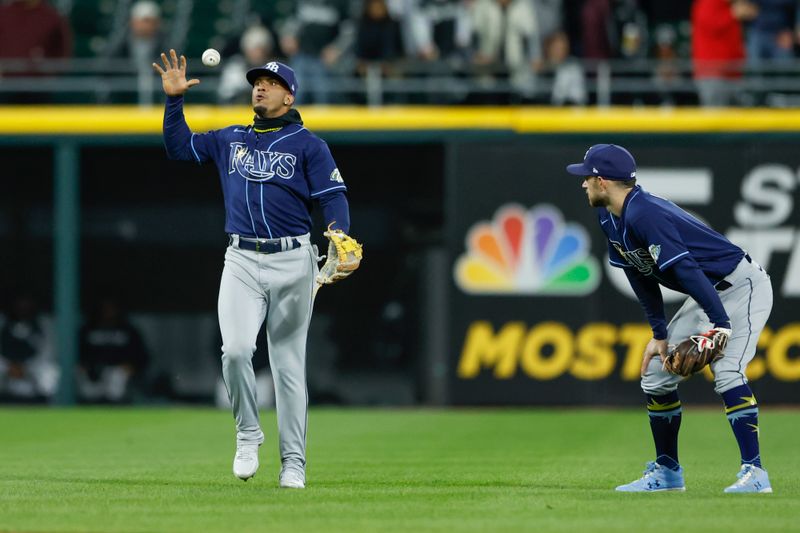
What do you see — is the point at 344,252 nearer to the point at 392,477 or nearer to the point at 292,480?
the point at 292,480

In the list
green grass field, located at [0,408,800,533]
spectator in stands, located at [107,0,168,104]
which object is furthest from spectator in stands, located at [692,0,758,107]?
spectator in stands, located at [107,0,168,104]

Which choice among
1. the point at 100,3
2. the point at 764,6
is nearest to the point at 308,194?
the point at 764,6

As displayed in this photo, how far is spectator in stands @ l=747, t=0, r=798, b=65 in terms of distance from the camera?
16031mm

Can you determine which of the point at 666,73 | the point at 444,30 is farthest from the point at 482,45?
the point at 666,73

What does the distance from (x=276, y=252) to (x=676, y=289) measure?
7.05 feet

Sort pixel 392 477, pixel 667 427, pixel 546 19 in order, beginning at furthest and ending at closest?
pixel 546 19 → pixel 392 477 → pixel 667 427

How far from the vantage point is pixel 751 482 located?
760 centimetres

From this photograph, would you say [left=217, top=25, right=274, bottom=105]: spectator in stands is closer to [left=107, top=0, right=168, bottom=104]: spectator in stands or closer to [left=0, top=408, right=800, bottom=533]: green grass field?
[left=107, top=0, right=168, bottom=104]: spectator in stands

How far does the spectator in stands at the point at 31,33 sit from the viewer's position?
16.3m

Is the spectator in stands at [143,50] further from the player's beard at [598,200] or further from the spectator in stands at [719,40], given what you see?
the player's beard at [598,200]

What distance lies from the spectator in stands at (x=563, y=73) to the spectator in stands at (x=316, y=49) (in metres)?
2.36

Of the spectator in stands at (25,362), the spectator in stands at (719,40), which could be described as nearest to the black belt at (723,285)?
the spectator in stands at (719,40)

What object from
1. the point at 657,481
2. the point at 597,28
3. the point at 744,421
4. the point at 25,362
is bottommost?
the point at 25,362

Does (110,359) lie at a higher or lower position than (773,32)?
lower
